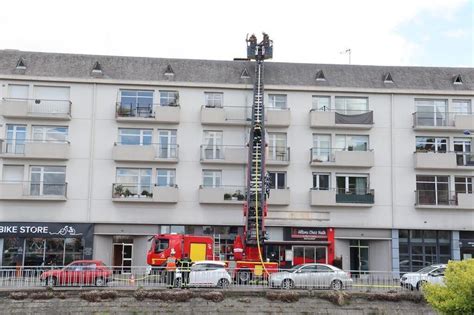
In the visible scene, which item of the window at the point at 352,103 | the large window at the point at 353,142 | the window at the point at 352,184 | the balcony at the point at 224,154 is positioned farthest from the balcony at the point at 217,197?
the window at the point at 352,103

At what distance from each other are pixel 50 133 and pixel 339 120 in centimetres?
1931

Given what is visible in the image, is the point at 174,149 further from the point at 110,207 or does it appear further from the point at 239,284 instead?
the point at 239,284

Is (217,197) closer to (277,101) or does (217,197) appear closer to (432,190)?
(277,101)

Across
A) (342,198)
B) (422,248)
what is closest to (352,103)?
(342,198)

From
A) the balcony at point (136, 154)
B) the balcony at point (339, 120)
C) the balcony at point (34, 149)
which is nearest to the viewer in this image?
the balcony at point (34, 149)

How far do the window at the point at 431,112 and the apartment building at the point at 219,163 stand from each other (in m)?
0.08

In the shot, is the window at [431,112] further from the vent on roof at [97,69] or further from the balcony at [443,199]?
the vent on roof at [97,69]

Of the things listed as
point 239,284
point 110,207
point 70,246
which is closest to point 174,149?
point 110,207

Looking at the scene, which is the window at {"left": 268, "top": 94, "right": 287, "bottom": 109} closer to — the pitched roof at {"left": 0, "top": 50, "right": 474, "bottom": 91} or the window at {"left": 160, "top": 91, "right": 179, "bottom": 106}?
the pitched roof at {"left": 0, "top": 50, "right": 474, "bottom": 91}

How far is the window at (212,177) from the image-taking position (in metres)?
41.3

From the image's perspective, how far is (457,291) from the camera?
664 inches

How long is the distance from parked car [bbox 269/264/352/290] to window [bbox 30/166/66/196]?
58.4 ft

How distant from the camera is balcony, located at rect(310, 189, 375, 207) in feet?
133

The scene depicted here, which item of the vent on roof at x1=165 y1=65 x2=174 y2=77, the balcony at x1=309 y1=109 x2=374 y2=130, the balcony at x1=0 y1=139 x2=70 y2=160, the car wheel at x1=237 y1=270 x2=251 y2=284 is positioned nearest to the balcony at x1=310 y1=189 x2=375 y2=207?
the balcony at x1=309 y1=109 x2=374 y2=130
